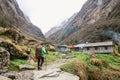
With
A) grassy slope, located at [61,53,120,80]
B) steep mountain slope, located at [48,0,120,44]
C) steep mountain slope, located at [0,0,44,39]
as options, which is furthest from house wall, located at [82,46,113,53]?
grassy slope, located at [61,53,120,80]

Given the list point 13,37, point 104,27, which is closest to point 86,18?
point 104,27

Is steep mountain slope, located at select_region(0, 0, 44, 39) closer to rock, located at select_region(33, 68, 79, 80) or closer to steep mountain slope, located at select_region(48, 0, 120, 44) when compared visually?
steep mountain slope, located at select_region(48, 0, 120, 44)

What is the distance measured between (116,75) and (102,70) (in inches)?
60.4

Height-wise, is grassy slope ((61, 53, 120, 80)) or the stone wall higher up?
the stone wall

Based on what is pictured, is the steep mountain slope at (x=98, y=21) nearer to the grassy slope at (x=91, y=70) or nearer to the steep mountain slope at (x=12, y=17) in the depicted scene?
the steep mountain slope at (x=12, y=17)

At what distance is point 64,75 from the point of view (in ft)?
55.6

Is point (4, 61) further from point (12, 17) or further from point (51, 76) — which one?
point (12, 17)

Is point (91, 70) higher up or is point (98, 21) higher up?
point (98, 21)

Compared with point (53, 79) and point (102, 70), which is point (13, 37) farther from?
point (53, 79)

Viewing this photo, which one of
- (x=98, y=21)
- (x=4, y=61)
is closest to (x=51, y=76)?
(x=4, y=61)

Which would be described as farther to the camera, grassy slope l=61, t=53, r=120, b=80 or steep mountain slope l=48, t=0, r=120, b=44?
steep mountain slope l=48, t=0, r=120, b=44

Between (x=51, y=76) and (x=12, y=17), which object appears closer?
(x=51, y=76)

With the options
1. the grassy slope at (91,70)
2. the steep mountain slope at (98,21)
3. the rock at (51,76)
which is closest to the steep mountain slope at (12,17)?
the steep mountain slope at (98,21)

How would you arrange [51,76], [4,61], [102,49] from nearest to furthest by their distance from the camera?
[51,76], [4,61], [102,49]
